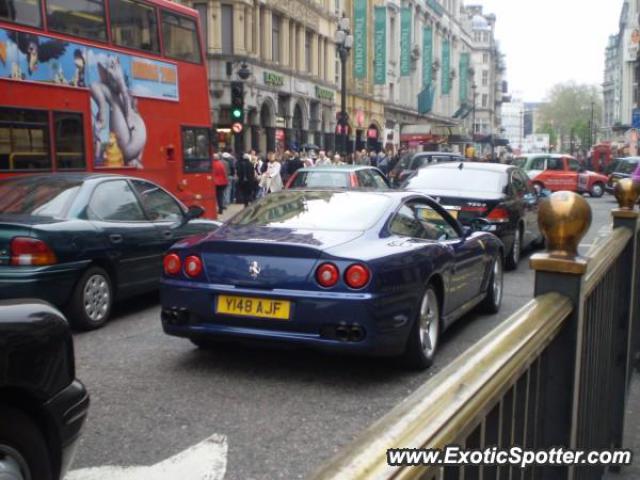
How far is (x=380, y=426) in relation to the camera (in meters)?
1.28

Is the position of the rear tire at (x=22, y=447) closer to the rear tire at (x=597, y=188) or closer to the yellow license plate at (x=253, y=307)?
the yellow license plate at (x=253, y=307)

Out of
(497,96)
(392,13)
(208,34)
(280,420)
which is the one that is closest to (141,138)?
(280,420)

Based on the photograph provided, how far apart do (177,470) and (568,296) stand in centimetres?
237

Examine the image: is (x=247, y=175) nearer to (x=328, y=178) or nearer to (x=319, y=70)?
(x=328, y=178)

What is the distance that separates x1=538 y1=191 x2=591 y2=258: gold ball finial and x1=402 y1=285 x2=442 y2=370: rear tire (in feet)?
11.0

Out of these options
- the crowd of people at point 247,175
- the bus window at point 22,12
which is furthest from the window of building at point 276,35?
the bus window at point 22,12

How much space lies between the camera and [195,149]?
14766mm

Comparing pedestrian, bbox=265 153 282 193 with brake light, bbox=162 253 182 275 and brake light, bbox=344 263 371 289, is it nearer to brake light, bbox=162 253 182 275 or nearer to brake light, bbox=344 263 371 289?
brake light, bbox=162 253 182 275

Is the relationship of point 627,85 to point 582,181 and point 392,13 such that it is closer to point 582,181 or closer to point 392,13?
point 392,13

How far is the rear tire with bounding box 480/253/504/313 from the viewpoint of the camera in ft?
26.2

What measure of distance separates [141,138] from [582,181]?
77.2 feet

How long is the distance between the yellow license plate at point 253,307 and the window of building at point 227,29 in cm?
2934

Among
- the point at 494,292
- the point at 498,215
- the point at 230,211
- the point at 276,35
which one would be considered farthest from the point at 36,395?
the point at 276,35

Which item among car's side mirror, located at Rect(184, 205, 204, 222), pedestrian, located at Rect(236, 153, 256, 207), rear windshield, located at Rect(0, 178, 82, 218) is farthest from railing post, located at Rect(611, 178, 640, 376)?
pedestrian, located at Rect(236, 153, 256, 207)
